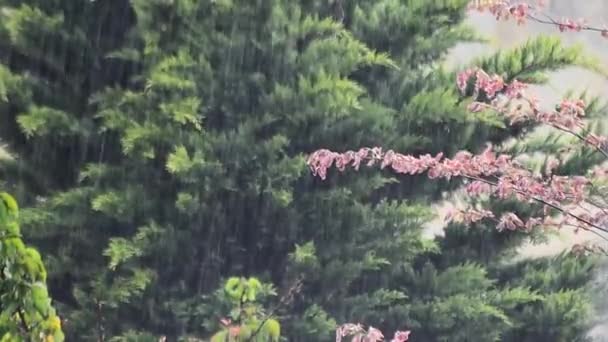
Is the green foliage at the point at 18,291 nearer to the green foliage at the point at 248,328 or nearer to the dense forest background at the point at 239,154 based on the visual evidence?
the green foliage at the point at 248,328

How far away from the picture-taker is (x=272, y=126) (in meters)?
3.73

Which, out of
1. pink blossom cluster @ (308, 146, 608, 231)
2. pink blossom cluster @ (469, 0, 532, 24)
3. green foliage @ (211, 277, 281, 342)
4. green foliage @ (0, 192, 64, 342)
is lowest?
green foliage @ (211, 277, 281, 342)

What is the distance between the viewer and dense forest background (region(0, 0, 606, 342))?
3564mm

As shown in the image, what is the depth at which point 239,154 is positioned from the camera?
3.60m

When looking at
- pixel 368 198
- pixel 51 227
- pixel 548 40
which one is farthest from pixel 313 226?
pixel 548 40

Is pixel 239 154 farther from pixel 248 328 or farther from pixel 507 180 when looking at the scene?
pixel 248 328

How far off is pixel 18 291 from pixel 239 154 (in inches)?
76.2

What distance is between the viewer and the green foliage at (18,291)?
169cm

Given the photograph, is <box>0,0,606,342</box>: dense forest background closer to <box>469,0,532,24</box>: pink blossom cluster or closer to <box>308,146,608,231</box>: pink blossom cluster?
<box>308,146,608,231</box>: pink blossom cluster

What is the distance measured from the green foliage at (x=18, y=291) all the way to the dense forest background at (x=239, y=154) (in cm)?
169

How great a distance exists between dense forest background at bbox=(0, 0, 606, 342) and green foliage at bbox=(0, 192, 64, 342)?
1.69 meters

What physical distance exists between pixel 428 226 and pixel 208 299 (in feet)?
3.47

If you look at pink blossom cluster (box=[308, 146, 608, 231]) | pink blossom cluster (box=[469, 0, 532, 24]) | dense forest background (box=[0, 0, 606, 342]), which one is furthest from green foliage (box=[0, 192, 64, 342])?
pink blossom cluster (box=[469, 0, 532, 24])

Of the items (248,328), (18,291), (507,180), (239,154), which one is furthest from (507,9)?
(18,291)
